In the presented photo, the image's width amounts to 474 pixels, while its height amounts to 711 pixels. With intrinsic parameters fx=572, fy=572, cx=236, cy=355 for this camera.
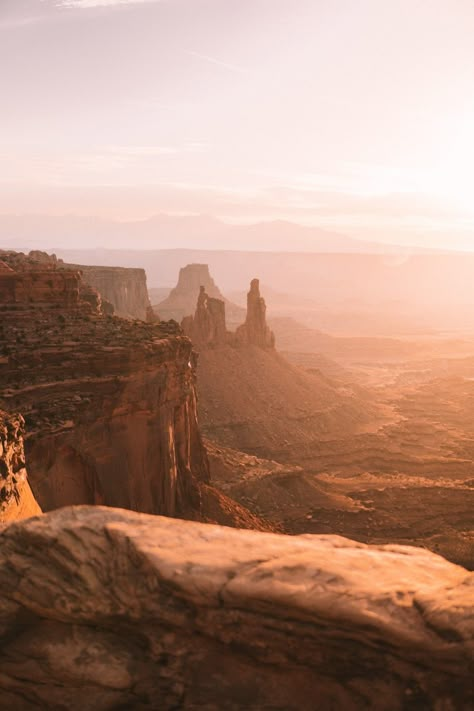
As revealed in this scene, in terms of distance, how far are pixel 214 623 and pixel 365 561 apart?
245 cm

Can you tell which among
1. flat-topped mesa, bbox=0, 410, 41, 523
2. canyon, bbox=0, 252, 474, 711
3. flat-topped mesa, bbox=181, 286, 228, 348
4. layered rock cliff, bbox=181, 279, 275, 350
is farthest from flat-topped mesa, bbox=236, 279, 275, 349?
flat-topped mesa, bbox=0, 410, 41, 523

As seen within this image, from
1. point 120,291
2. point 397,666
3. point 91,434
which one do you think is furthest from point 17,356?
point 120,291

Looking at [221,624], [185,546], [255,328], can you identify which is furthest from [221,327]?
[221,624]

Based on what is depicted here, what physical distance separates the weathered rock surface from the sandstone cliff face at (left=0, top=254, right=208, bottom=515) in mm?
14873

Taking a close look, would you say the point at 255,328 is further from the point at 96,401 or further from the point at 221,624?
the point at 221,624

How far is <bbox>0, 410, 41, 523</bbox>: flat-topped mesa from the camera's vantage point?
558 inches

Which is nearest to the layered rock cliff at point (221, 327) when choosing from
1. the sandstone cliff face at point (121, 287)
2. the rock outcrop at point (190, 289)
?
the sandstone cliff face at point (121, 287)

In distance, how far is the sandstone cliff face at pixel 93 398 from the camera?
2436cm

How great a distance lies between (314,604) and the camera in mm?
7789

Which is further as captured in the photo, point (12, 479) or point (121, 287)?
point (121, 287)

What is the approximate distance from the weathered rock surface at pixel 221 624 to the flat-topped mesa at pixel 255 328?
2964 inches

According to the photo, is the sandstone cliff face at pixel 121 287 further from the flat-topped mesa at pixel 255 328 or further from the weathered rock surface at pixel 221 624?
the weathered rock surface at pixel 221 624

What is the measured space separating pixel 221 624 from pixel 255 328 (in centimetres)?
7827

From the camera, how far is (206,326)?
8012 centimetres
